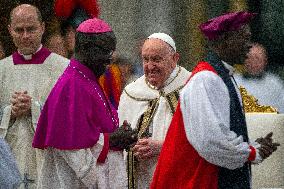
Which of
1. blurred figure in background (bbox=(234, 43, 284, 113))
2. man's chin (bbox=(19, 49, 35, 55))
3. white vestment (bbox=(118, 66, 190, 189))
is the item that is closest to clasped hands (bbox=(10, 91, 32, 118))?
man's chin (bbox=(19, 49, 35, 55))

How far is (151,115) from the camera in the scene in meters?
9.66

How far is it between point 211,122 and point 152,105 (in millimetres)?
2370

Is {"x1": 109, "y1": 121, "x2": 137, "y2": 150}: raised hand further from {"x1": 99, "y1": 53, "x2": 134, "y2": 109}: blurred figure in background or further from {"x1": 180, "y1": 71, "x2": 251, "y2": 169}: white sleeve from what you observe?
{"x1": 99, "y1": 53, "x2": 134, "y2": 109}: blurred figure in background

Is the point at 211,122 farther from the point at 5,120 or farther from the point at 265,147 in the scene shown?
the point at 5,120

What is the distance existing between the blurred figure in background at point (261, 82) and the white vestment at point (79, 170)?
3463 mm

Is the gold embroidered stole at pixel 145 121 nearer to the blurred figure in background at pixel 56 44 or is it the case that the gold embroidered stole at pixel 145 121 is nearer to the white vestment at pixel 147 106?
the white vestment at pixel 147 106

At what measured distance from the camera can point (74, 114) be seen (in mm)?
7914

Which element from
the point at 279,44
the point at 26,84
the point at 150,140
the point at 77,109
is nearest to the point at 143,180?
the point at 150,140

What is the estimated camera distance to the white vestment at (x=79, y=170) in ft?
26.1

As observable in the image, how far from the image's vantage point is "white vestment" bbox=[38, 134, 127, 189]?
795 centimetres

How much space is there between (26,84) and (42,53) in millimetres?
305

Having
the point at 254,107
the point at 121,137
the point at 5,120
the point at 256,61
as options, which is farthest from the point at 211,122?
the point at 256,61

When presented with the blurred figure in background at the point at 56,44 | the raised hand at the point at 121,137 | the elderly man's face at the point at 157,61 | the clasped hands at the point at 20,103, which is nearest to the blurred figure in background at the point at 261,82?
the blurred figure in background at the point at 56,44

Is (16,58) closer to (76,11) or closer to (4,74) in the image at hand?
(4,74)
